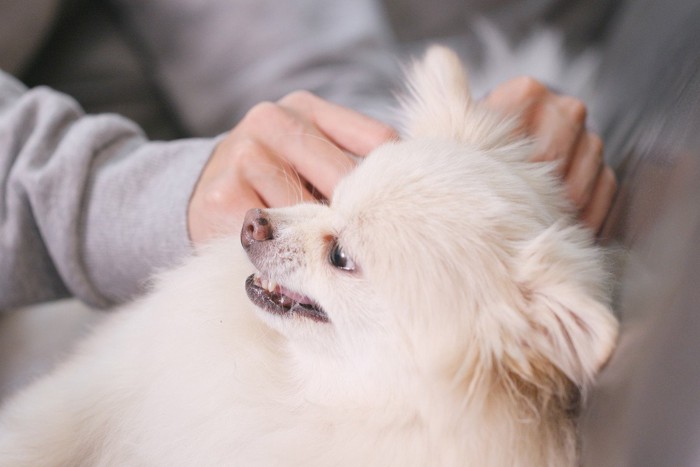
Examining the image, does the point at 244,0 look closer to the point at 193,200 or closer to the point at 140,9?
the point at 140,9

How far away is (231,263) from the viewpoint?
1.00 meters

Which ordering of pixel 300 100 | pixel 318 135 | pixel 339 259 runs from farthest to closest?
pixel 300 100 < pixel 318 135 < pixel 339 259

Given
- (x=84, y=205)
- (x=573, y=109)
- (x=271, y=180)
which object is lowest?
(x=84, y=205)

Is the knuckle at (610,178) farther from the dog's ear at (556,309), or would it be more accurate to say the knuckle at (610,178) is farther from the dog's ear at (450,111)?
the dog's ear at (556,309)

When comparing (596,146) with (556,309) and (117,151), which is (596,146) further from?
(117,151)

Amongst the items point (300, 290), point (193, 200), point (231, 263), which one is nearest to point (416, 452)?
point (300, 290)

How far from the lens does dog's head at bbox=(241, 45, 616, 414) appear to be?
0.69 meters

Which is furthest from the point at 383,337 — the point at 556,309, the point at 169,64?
the point at 169,64

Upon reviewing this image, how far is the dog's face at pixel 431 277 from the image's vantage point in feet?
2.26

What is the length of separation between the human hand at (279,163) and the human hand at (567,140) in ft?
0.78

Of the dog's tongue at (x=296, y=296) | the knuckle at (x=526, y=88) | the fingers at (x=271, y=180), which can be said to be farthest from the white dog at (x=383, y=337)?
the knuckle at (x=526, y=88)

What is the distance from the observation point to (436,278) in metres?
0.72

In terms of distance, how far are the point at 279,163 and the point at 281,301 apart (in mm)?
289

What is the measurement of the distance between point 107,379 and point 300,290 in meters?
0.36
